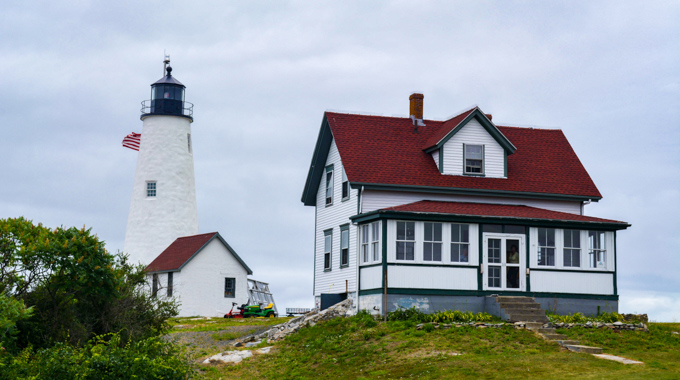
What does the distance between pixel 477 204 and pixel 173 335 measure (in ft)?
38.4

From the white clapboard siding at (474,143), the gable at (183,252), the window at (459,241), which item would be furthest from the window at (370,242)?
the gable at (183,252)

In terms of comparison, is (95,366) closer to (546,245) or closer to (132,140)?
(546,245)

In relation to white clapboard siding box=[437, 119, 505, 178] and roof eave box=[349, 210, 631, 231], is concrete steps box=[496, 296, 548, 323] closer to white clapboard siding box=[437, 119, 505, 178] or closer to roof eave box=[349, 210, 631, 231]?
roof eave box=[349, 210, 631, 231]

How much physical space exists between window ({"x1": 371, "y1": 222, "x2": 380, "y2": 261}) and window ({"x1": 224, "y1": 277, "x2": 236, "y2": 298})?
67.6 ft

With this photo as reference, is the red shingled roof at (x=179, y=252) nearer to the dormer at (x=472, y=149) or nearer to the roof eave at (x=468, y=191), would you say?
the dormer at (x=472, y=149)

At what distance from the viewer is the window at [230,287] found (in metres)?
46.2

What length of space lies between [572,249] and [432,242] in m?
4.91

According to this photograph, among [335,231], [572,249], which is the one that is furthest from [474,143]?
[335,231]

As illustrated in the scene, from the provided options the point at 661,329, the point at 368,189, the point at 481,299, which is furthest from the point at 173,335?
the point at 661,329

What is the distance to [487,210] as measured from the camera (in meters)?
28.1

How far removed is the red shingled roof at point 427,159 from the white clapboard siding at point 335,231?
0.97 meters

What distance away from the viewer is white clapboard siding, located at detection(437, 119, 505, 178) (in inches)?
1214

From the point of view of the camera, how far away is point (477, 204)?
97.3 ft

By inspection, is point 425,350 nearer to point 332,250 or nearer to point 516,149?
point 332,250
